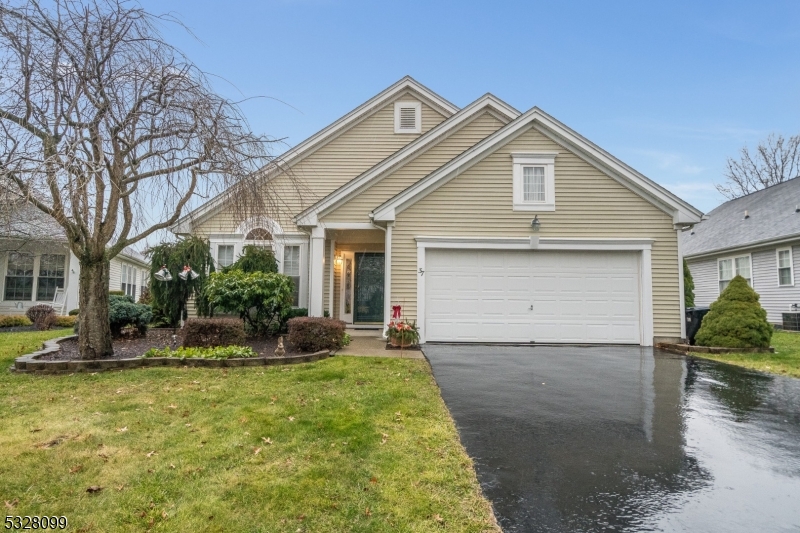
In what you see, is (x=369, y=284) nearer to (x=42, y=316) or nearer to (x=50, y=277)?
(x=42, y=316)

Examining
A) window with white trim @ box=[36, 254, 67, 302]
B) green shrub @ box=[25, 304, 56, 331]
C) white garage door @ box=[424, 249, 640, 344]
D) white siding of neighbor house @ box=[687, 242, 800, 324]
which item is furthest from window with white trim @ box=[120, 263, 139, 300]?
white siding of neighbor house @ box=[687, 242, 800, 324]

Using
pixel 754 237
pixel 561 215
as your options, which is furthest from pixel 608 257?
pixel 754 237

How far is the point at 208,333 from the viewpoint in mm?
8297

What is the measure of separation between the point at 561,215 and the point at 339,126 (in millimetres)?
7715

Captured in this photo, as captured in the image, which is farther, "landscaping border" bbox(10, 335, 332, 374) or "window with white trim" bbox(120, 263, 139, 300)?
"window with white trim" bbox(120, 263, 139, 300)

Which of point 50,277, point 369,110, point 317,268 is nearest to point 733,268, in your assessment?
point 369,110

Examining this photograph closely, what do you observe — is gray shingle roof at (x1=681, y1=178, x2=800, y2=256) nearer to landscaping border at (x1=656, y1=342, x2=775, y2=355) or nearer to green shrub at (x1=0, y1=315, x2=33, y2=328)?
landscaping border at (x1=656, y1=342, x2=775, y2=355)

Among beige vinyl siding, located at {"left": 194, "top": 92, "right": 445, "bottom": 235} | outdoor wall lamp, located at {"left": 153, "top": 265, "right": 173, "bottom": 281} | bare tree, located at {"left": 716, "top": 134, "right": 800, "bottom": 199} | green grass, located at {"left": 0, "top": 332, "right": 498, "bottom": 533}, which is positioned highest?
bare tree, located at {"left": 716, "top": 134, "right": 800, "bottom": 199}

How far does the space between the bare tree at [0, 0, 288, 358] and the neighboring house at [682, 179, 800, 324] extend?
19.2 meters

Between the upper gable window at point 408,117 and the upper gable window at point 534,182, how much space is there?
4730mm

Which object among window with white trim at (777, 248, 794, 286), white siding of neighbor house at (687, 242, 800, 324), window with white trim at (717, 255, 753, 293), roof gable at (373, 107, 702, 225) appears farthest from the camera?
window with white trim at (717, 255, 753, 293)

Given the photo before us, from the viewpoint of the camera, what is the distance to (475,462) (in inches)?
137

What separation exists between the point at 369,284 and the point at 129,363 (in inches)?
302

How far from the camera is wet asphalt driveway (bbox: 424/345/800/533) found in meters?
2.74
